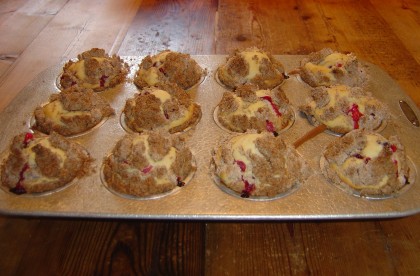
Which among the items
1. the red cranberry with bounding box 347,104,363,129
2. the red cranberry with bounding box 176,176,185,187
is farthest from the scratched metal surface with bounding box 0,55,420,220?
the red cranberry with bounding box 347,104,363,129

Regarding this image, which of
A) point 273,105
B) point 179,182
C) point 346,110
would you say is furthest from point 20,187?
point 346,110

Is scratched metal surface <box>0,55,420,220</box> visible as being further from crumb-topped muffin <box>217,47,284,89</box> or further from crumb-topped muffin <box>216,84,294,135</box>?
crumb-topped muffin <box>217,47,284,89</box>

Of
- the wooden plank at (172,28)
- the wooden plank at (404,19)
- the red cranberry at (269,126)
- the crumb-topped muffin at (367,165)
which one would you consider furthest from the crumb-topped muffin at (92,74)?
the wooden plank at (404,19)

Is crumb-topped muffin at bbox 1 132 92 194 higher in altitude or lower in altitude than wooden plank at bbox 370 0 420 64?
higher

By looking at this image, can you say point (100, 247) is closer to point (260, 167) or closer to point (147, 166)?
point (147, 166)

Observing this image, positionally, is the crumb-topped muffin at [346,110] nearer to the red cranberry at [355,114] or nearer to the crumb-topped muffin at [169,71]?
the red cranberry at [355,114]

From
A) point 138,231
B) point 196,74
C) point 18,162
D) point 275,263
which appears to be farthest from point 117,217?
point 196,74
